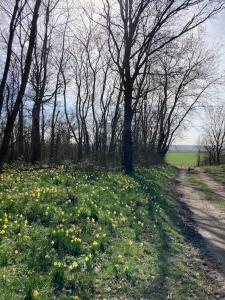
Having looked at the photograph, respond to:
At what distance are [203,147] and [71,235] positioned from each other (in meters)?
94.8

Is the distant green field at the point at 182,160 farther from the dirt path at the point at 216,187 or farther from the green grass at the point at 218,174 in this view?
the dirt path at the point at 216,187

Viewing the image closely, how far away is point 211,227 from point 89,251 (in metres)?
6.03

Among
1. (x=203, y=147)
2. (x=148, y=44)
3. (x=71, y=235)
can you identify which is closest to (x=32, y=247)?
(x=71, y=235)

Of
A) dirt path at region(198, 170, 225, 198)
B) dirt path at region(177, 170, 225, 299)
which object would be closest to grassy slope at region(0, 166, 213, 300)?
dirt path at region(177, 170, 225, 299)

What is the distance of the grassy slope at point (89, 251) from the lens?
5707mm

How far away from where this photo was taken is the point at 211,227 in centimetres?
1193

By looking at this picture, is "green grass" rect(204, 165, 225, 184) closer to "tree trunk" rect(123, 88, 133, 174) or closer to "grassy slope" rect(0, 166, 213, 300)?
"tree trunk" rect(123, 88, 133, 174)

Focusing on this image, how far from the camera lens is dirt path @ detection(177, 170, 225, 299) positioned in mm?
7766

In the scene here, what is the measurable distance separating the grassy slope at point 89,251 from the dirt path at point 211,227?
0.31 metres

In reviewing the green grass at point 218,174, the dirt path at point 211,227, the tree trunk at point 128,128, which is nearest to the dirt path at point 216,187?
the green grass at point 218,174

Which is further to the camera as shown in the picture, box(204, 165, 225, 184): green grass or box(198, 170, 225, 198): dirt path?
box(204, 165, 225, 184): green grass

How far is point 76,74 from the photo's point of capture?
42.0 metres

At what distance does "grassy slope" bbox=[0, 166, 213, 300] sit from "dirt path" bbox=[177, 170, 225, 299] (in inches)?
12.3

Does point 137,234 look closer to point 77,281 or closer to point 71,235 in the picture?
point 71,235
